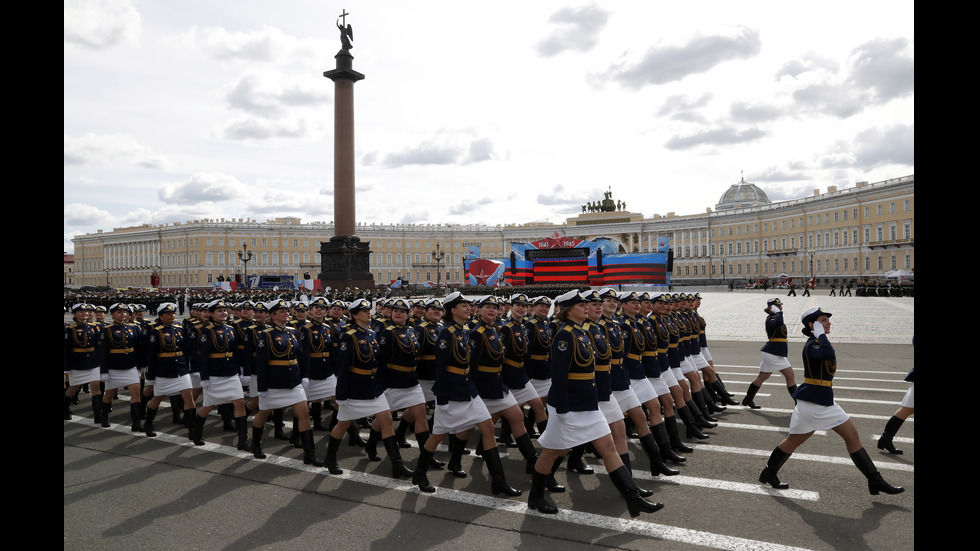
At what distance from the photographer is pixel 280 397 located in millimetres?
7820

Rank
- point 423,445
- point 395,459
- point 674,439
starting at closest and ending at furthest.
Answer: point 423,445, point 395,459, point 674,439

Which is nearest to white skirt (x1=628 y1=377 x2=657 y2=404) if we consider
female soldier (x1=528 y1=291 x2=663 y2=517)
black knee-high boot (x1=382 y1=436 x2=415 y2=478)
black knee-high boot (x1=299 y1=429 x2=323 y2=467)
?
female soldier (x1=528 y1=291 x2=663 y2=517)

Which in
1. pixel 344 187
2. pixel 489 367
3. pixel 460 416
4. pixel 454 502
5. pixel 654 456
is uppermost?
pixel 344 187

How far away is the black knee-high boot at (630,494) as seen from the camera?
564 centimetres

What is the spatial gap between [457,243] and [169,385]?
116513mm

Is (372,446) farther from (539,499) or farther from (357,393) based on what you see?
(539,499)

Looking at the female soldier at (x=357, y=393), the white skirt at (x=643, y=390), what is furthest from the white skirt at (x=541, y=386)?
the female soldier at (x=357, y=393)

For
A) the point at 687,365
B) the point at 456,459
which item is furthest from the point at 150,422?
the point at 687,365

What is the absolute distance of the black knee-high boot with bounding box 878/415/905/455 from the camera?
25.1ft

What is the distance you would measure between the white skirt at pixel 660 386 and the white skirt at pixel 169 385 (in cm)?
674
